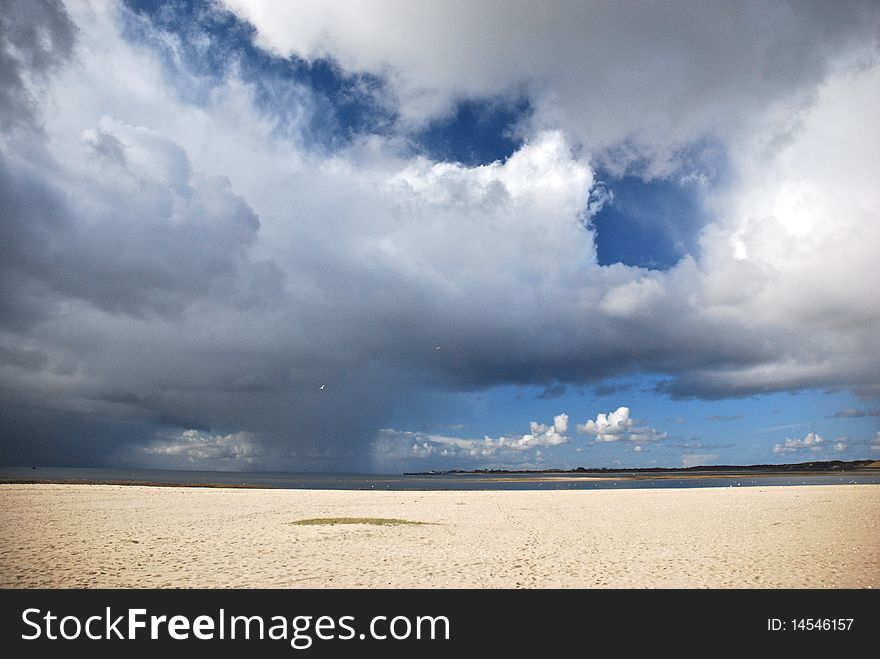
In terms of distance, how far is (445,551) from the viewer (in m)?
21.8

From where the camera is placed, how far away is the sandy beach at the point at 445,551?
16.4m

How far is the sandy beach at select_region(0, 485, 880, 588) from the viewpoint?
16.4 meters

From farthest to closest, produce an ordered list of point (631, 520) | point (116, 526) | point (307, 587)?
1. point (631, 520)
2. point (116, 526)
3. point (307, 587)

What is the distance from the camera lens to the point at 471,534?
89.9 ft

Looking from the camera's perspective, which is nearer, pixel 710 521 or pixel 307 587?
pixel 307 587
